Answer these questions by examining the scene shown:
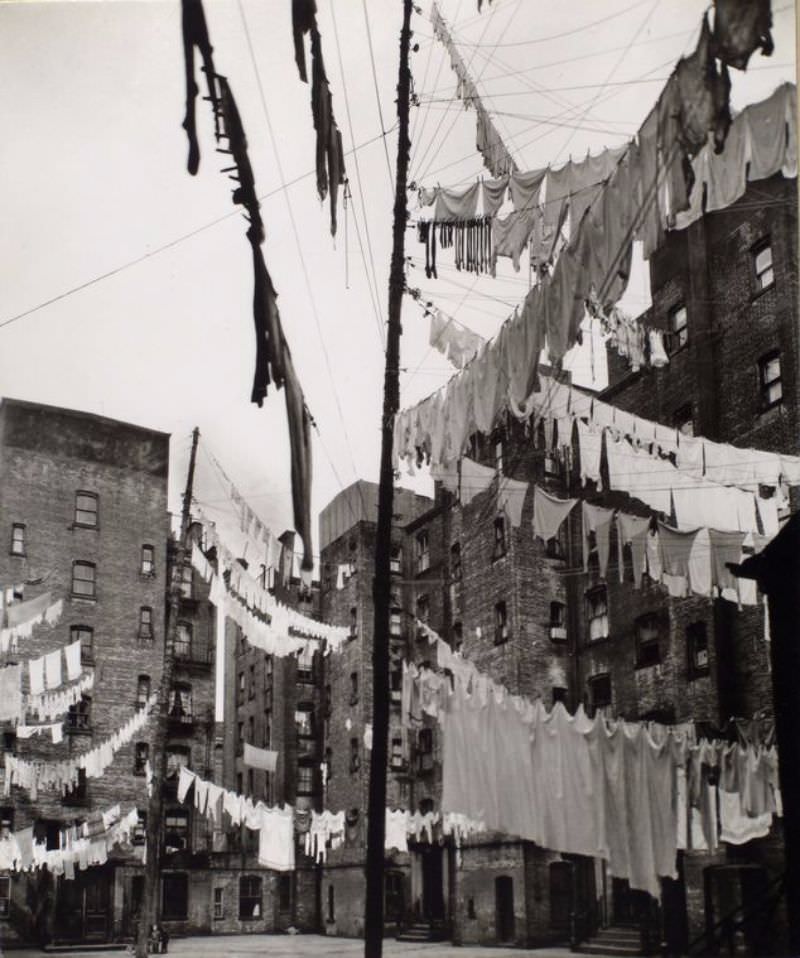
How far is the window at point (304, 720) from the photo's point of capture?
98.9ft

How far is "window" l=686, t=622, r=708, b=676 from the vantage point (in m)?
18.7

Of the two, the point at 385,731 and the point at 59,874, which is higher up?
the point at 385,731

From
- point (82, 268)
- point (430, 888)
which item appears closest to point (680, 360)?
point (82, 268)

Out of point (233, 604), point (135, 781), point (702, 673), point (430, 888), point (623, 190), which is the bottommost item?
point (430, 888)

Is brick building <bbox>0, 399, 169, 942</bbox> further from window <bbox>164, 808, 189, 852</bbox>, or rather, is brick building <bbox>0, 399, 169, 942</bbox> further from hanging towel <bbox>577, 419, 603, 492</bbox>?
hanging towel <bbox>577, 419, 603, 492</bbox>

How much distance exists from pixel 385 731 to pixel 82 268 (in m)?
6.16

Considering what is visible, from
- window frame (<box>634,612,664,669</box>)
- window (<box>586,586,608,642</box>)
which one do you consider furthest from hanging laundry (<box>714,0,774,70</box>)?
window (<box>586,586,608,642</box>)

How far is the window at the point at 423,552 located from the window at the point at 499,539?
2.19 meters

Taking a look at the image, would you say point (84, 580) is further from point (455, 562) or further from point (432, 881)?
point (432, 881)

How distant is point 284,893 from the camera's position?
1134 inches

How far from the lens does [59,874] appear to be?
82.2 feet

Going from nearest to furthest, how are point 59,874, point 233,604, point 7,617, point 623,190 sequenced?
point 623,190
point 7,617
point 233,604
point 59,874

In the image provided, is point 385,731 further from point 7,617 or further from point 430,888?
point 430,888

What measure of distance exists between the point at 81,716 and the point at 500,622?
33.2 feet
